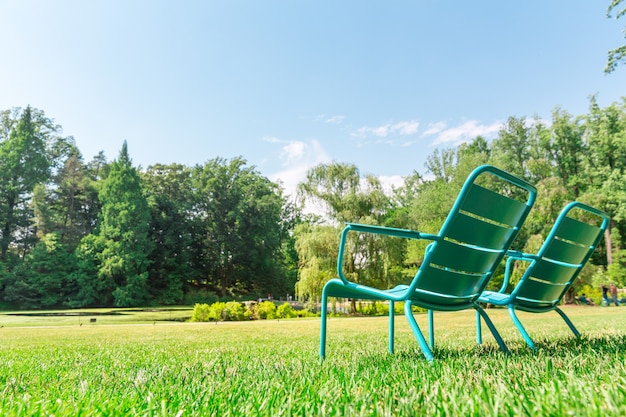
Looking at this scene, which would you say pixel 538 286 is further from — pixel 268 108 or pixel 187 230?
pixel 187 230

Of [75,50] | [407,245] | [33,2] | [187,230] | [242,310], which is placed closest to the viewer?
[33,2]

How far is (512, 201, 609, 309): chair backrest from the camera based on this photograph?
8.79 feet

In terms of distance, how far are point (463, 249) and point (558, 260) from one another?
1.11 metres

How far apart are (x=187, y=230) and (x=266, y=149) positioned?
12.1 meters

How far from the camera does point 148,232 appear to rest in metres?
36.3

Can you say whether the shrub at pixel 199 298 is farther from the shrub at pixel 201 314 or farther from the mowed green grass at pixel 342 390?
the mowed green grass at pixel 342 390

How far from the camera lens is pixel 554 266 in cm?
280

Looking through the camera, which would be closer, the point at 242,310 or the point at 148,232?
the point at 242,310

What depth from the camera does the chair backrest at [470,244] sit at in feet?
6.73

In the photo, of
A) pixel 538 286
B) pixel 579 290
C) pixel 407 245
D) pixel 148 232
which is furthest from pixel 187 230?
pixel 538 286

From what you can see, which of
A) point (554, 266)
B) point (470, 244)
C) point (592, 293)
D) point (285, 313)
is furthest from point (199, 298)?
point (470, 244)

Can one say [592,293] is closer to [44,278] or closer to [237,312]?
[237,312]

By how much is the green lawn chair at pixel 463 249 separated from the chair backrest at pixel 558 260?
1.61 feet

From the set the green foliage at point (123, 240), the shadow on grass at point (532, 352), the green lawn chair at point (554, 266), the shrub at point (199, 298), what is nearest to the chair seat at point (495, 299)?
the green lawn chair at point (554, 266)
